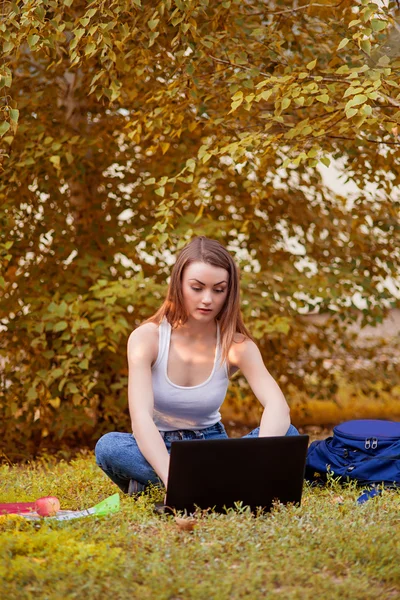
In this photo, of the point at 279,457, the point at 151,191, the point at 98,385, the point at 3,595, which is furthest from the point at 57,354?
the point at 3,595

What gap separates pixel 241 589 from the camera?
216 centimetres

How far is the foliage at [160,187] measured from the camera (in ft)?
14.6

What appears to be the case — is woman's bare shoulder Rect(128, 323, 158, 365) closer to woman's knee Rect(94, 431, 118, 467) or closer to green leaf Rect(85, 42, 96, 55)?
woman's knee Rect(94, 431, 118, 467)

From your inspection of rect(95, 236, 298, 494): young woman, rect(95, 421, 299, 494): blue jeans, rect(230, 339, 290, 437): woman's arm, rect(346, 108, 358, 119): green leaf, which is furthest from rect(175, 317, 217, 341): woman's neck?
rect(346, 108, 358, 119): green leaf

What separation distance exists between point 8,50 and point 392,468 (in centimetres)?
267

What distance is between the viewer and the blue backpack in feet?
12.0

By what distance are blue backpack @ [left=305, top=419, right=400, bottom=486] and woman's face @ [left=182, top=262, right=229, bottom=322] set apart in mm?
967

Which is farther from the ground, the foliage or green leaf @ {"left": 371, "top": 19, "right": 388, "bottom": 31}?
green leaf @ {"left": 371, "top": 19, "right": 388, "bottom": 31}

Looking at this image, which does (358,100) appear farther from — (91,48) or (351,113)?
(91,48)

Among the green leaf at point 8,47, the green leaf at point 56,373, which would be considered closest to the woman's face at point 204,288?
the green leaf at point 8,47

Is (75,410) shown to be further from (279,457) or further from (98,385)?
(279,457)

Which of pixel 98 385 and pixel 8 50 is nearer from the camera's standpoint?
pixel 8 50

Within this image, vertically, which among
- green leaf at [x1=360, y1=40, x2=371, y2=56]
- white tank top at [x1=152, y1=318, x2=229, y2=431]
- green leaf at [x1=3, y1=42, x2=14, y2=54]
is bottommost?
white tank top at [x1=152, y1=318, x2=229, y2=431]

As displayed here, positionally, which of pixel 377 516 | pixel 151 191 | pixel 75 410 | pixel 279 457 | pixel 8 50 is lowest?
pixel 75 410
